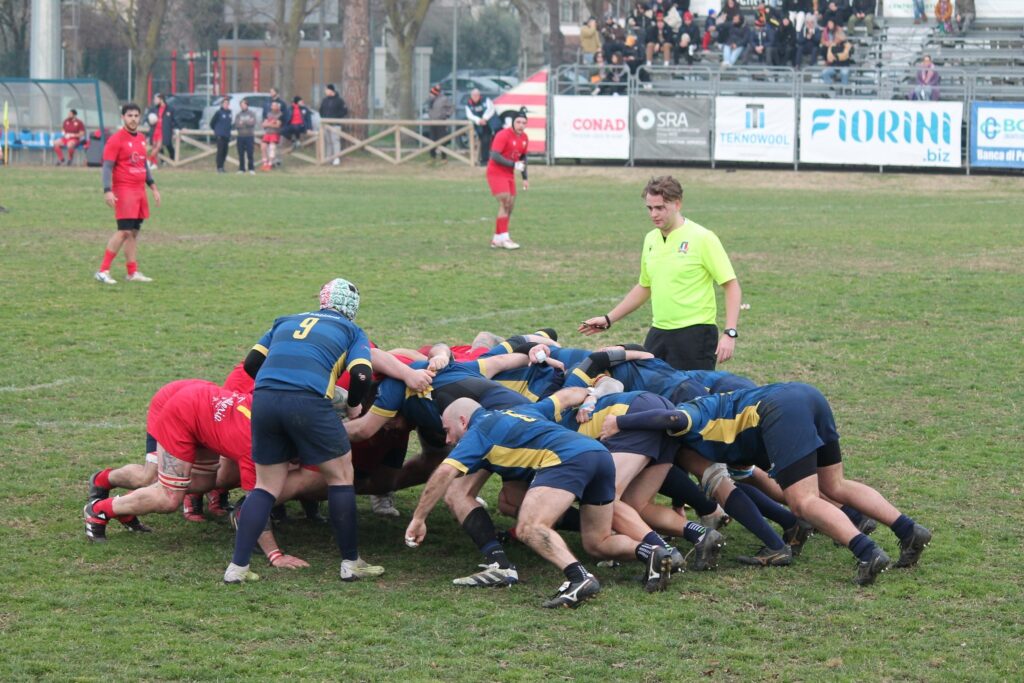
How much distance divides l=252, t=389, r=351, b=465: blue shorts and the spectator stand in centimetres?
3484

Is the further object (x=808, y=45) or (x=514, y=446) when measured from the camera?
(x=808, y=45)

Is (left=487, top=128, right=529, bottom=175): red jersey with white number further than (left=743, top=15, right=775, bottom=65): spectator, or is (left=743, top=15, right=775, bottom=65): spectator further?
(left=743, top=15, right=775, bottom=65): spectator

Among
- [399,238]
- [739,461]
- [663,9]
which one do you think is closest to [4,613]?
[739,461]

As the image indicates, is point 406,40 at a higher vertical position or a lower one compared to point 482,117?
higher

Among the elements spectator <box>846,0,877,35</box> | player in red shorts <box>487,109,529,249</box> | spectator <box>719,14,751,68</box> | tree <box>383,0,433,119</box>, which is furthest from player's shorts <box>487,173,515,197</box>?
tree <box>383,0,433,119</box>

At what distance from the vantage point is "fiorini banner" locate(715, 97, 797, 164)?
35.2 metres

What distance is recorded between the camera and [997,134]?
33.5 m

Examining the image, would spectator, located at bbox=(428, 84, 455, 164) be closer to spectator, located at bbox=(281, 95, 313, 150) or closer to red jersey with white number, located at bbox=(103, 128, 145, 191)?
spectator, located at bbox=(281, 95, 313, 150)

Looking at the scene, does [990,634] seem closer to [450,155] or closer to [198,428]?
[198,428]

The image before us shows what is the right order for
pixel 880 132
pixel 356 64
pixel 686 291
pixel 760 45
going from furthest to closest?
pixel 356 64, pixel 760 45, pixel 880 132, pixel 686 291

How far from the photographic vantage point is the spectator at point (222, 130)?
37.8m

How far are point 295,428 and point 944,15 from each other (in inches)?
1441

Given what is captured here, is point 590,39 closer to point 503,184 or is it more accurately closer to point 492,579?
point 503,184

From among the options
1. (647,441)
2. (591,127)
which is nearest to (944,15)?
(591,127)
